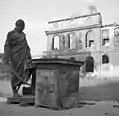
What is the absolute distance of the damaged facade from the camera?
19844 mm

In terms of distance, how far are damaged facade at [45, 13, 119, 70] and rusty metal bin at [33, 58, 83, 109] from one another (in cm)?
1598

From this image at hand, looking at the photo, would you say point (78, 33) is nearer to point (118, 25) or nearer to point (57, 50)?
point (57, 50)

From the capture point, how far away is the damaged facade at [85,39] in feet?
65.1

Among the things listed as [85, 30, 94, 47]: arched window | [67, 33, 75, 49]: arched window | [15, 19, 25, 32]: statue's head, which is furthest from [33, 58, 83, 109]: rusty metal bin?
[67, 33, 75, 49]: arched window

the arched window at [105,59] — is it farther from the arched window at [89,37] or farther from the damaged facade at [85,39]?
the arched window at [89,37]

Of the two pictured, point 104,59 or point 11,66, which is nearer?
point 11,66

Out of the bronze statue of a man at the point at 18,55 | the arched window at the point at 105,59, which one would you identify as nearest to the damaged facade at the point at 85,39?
the arched window at the point at 105,59

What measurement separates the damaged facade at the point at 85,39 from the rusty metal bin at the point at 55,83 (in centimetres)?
1598

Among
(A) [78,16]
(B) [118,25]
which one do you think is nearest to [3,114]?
(B) [118,25]

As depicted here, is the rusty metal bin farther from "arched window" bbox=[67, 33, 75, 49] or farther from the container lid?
"arched window" bbox=[67, 33, 75, 49]

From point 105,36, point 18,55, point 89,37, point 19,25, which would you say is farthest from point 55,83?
point 89,37

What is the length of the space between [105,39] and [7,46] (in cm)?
1863

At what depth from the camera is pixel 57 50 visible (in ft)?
72.9

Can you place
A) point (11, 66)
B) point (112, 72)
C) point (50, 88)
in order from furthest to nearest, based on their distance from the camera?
point (112, 72), point (11, 66), point (50, 88)
